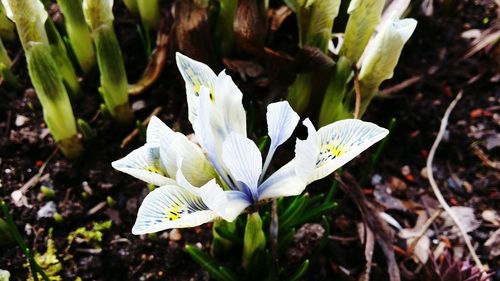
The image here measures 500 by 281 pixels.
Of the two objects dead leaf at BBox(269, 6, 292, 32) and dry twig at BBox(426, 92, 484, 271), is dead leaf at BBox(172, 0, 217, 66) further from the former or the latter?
dry twig at BBox(426, 92, 484, 271)

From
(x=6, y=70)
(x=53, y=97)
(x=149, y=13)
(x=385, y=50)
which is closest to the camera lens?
(x=385, y=50)

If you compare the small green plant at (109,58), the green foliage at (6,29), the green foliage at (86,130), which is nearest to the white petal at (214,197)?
the small green plant at (109,58)

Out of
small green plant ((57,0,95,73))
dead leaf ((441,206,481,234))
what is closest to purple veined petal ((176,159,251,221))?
small green plant ((57,0,95,73))

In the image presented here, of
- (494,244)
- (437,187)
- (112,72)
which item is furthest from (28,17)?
(494,244)

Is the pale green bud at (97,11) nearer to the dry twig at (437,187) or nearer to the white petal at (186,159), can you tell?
the white petal at (186,159)

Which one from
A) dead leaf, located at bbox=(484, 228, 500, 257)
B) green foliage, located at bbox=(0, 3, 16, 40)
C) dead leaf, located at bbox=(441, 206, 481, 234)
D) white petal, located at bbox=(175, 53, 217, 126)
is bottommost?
dead leaf, located at bbox=(484, 228, 500, 257)

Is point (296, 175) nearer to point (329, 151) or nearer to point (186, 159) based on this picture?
point (329, 151)
